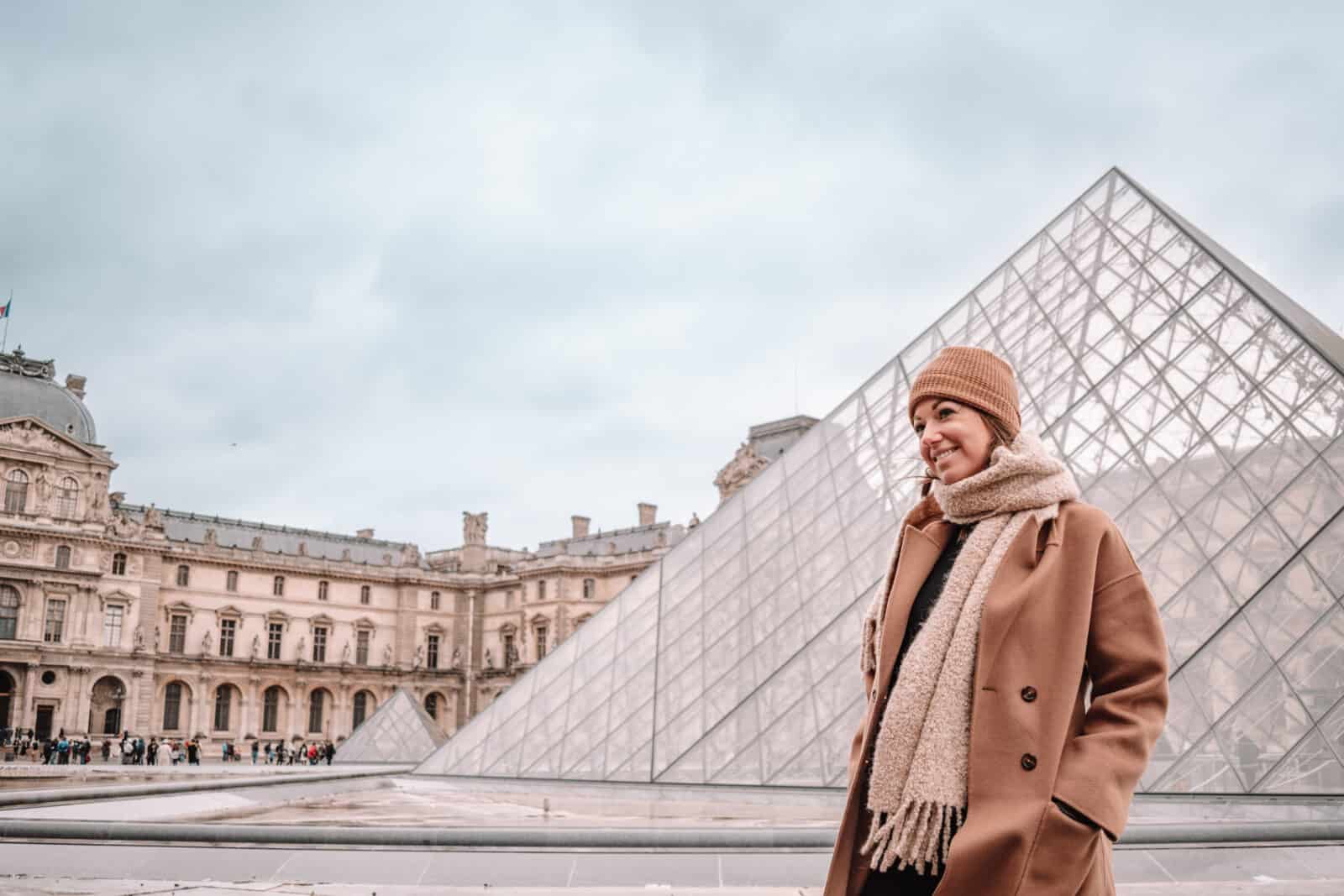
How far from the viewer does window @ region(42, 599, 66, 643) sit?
1972 inches

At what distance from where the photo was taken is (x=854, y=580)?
13.2 m

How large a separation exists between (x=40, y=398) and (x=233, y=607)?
13682 millimetres

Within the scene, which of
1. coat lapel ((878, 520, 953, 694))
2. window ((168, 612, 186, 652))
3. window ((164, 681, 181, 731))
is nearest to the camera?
coat lapel ((878, 520, 953, 694))

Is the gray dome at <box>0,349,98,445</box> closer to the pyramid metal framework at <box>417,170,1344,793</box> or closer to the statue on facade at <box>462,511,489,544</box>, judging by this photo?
the statue on facade at <box>462,511,489,544</box>

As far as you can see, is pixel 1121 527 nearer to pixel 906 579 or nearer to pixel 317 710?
pixel 906 579

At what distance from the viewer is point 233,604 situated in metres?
58.4

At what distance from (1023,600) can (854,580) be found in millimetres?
11180

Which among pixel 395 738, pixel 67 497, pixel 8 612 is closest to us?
pixel 395 738

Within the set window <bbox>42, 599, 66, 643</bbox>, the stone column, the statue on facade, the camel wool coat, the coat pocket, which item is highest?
the statue on facade

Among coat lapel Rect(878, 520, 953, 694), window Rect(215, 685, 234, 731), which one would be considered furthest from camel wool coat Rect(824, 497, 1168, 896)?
window Rect(215, 685, 234, 731)

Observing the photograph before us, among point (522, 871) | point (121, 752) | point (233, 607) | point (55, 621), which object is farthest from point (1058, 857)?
point (233, 607)

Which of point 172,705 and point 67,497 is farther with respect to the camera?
point 172,705

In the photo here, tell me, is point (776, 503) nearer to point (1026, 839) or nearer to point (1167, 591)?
point (1167, 591)

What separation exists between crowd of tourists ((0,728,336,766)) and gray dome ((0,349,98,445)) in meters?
13.6
